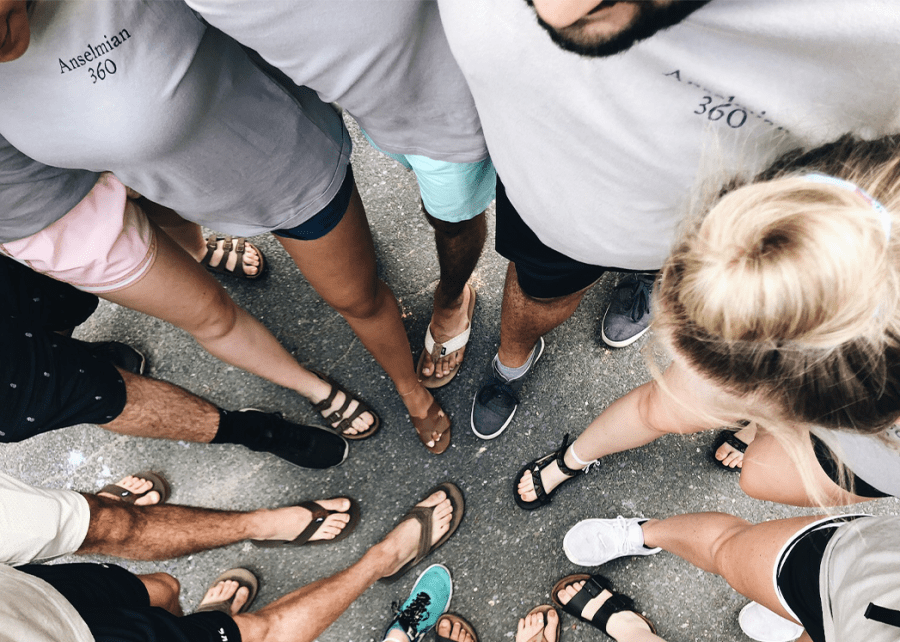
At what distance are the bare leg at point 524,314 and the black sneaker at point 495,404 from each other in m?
0.19

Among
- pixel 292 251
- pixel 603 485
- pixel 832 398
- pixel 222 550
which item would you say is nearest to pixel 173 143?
pixel 292 251

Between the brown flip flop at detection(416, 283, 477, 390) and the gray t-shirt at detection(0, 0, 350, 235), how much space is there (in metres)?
0.92

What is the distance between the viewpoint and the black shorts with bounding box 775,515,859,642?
1.06 meters

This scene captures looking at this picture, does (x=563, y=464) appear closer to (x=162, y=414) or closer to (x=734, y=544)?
(x=734, y=544)

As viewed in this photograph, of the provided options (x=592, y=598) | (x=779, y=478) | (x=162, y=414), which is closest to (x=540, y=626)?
(x=592, y=598)

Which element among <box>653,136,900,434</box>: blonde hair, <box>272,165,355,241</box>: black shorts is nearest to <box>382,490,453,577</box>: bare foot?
<box>272,165,355,241</box>: black shorts

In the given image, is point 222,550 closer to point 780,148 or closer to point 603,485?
point 603,485

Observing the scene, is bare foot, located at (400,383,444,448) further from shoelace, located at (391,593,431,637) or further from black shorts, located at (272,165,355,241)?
black shorts, located at (272,165,355,241)

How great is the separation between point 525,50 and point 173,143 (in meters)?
0.60

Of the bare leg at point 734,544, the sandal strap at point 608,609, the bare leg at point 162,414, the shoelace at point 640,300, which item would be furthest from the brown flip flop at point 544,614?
the bare leg at point 162,414

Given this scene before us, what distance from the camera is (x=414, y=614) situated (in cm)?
168

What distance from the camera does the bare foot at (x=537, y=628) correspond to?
64.9 inches

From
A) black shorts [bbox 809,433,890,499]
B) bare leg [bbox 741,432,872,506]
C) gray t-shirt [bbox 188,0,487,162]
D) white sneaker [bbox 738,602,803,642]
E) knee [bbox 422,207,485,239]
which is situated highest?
gray t-shirt [bbox 188,0,487,162]

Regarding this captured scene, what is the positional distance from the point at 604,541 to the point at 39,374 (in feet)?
5.53
